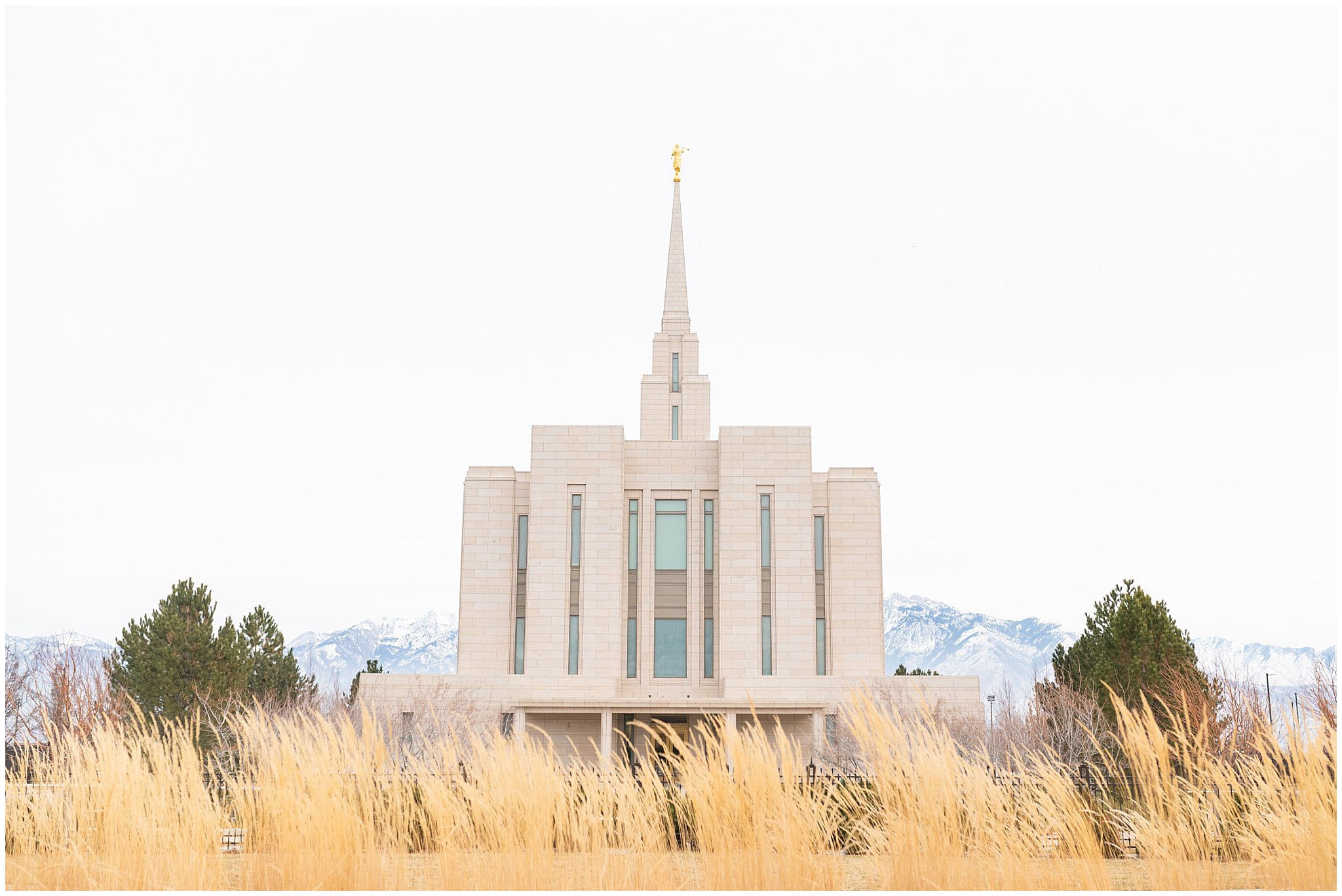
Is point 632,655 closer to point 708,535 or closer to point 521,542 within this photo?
point 708,535

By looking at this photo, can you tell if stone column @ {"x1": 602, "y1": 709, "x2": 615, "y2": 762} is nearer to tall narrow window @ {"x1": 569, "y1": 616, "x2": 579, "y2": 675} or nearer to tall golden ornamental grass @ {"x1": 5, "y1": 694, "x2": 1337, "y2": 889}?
tall narrow window @ {"x1": 569, "y1": 616, "x2": 579, "y2": 675}

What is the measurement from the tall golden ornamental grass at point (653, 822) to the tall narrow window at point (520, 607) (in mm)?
26569

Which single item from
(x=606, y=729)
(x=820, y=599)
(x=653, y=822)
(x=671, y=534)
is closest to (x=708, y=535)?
(x=671, y=534)

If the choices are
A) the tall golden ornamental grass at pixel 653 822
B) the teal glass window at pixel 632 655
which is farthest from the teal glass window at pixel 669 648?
the tall golden ornamental grass at pixel 653 822

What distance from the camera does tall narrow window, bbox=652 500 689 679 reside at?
3447 cm

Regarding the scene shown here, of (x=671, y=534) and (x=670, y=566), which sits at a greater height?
(x=671, y=534)

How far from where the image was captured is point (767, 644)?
34.1 m

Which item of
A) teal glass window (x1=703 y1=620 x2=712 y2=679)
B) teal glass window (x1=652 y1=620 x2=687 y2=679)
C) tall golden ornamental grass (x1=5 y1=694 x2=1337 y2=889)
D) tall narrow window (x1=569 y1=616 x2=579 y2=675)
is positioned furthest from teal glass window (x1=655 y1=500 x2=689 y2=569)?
tall golden ornamental grass (x1=5 y1=694 x2=1337 y2=889)

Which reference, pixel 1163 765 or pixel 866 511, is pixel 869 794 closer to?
pixel 1163 765

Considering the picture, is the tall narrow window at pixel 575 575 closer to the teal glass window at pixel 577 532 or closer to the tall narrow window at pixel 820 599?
the teal glass window at pixel 577 532

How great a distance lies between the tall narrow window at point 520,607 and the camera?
34406 millimetres

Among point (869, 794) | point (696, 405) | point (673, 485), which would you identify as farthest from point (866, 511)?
point (869, 794)

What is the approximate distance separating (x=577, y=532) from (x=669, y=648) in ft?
14.0

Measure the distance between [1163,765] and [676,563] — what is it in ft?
93.9
